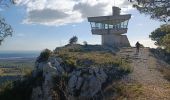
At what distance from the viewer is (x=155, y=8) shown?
31609 millimetres

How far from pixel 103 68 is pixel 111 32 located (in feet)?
122

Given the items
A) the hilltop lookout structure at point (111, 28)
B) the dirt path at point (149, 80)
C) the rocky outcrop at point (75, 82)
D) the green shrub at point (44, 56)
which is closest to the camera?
the dirt path at point (149, 80)

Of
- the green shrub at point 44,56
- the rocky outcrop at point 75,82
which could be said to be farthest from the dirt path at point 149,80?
the green shrub at point 44,56

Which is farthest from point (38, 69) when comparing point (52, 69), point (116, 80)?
point (116, 80)

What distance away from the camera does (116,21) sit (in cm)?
7712

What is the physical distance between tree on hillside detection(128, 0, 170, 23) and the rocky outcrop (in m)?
8.52

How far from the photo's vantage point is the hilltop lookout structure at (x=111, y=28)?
76963 millimetres

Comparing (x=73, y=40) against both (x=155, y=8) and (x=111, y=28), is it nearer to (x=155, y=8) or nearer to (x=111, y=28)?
(x=111, y=28)

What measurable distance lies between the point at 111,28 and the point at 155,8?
4640 cm

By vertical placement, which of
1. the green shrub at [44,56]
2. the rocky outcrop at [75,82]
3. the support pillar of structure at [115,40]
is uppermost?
the support pillar of structure at [115,40]

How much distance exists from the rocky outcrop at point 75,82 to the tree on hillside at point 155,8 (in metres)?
8.52

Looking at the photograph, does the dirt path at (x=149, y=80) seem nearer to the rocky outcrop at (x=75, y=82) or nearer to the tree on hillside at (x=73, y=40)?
the rocky outcrop at (x=75, y=82)

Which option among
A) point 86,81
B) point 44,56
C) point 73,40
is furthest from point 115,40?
point 86,81

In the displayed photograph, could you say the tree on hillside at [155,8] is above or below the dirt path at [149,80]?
above
